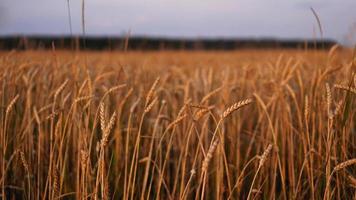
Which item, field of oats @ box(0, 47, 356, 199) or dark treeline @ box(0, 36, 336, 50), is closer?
field of oats @ box(0, 47, 356, 199)

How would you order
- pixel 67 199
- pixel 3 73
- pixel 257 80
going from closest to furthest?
pixel 67 199, pixel 3 73, pixel 257 80

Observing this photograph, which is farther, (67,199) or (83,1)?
(67,199)

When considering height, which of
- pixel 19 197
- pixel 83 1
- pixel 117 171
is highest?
pixel 83 1

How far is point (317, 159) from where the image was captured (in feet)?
5.24

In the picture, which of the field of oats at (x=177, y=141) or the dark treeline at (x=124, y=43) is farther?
the dark treeline at (x=124, y=43)

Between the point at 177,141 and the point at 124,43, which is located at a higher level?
the point at 124,43

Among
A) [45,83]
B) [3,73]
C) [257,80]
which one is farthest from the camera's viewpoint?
[257,80]

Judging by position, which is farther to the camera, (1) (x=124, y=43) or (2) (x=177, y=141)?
(1) (x=124, y=43)

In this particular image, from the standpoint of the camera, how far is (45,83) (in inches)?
89.0

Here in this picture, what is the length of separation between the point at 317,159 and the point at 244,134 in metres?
0.57

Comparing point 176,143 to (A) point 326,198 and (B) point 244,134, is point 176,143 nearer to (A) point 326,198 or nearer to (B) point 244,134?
(B) point 244,134

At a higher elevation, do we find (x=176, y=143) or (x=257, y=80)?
(x=257, y=80)

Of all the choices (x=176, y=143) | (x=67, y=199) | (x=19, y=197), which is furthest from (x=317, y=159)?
(x=19, y=197)

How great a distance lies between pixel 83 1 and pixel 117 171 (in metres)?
0.71
